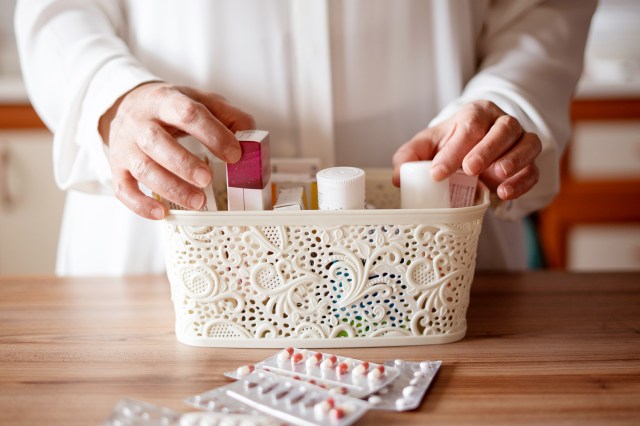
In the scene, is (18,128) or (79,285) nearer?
(79,285)

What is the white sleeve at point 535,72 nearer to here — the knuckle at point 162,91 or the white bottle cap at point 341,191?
the white bottle cap at point 341,191

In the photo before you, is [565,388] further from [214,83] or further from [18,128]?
[18,128]

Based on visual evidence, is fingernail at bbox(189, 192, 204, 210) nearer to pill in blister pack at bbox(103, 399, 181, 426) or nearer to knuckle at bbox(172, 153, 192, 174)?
knuckle at bbox(172, 153, 192, 174)

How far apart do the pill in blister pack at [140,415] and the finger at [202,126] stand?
219 mm

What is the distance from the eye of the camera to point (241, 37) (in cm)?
88

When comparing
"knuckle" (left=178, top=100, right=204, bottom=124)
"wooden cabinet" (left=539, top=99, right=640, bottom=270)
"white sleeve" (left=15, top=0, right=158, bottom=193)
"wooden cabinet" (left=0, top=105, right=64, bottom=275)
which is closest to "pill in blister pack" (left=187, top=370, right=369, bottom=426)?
"knuckle" (left=178, top=100, right=204, bottom=124)

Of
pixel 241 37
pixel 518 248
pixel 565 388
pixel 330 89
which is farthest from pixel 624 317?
pixel 241 37

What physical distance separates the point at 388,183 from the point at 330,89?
0.16 metres

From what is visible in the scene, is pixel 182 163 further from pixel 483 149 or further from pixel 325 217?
pixel 483 149

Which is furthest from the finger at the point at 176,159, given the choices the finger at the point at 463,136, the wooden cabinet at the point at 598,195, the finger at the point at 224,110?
the wooden cabinet at the point at 598,195

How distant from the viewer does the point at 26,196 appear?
1.86m

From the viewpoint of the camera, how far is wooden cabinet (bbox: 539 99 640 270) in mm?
1964

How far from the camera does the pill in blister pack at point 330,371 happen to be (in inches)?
22.6

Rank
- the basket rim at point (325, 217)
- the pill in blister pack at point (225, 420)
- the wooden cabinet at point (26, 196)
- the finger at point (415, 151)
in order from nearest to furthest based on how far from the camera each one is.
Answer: the pill in blister pack at point (225, 420) → the basket rim at point (325, 217) → the finger at point (415, 151) → the wooden cabinet at point (26, 196)
